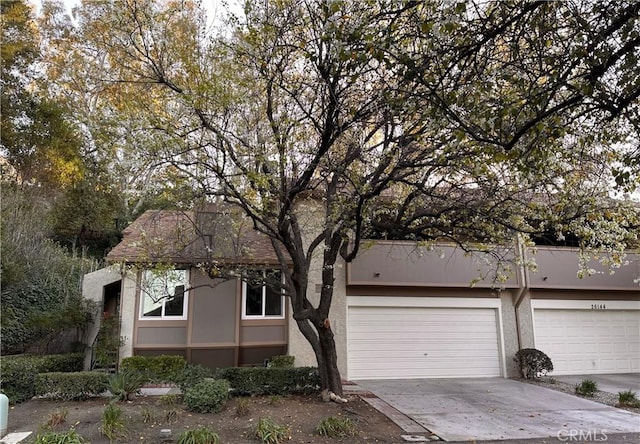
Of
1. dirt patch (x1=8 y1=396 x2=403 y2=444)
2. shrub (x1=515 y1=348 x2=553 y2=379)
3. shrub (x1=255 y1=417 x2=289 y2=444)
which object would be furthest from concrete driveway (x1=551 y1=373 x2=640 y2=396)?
shrub (x1=255 y1=417 x2=289 y2=444)

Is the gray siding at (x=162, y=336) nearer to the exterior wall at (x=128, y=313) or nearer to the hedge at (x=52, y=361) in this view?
the exterior wall at (x=128, y=313)

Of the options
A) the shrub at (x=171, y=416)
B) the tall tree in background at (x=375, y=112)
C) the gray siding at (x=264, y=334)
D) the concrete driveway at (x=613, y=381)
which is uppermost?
the tall tree in background at (x=375, y=112)

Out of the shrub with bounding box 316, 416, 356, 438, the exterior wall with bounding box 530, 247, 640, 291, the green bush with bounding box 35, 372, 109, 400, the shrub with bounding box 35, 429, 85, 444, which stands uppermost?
the exterior wall with bounding box 530, 247, 640, 291

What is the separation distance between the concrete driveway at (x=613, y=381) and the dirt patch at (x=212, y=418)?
7370mm

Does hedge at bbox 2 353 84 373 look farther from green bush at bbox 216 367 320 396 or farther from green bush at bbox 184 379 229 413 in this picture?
green bush at bbox 216 367 320 396

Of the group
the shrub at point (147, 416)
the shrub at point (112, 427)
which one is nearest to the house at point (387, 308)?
the shrub at point (147, 416)

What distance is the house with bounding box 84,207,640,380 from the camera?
36.3ft

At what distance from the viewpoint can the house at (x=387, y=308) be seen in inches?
435

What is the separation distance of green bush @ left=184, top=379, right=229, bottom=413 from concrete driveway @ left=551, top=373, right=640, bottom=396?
9770 millimetres

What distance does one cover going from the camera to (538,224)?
9094 millimetres

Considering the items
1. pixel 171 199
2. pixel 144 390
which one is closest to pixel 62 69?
pixel 171 199

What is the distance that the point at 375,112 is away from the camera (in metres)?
6.59

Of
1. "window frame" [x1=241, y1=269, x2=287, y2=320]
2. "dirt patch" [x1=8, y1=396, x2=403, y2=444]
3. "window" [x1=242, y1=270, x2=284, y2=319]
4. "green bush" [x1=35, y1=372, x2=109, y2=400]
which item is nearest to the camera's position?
"dirt patch" [x1=8, y1=396, x2=403, y2=444]

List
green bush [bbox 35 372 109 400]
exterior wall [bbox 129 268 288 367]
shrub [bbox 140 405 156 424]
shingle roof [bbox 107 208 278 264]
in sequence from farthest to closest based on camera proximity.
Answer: exterior wall [bbox 129 268 288 367] → shingle roof [bbox 107 208 278 264] → green bush [bbox 35 372 109 400] → shrub [bbox 140 405 156 424]
